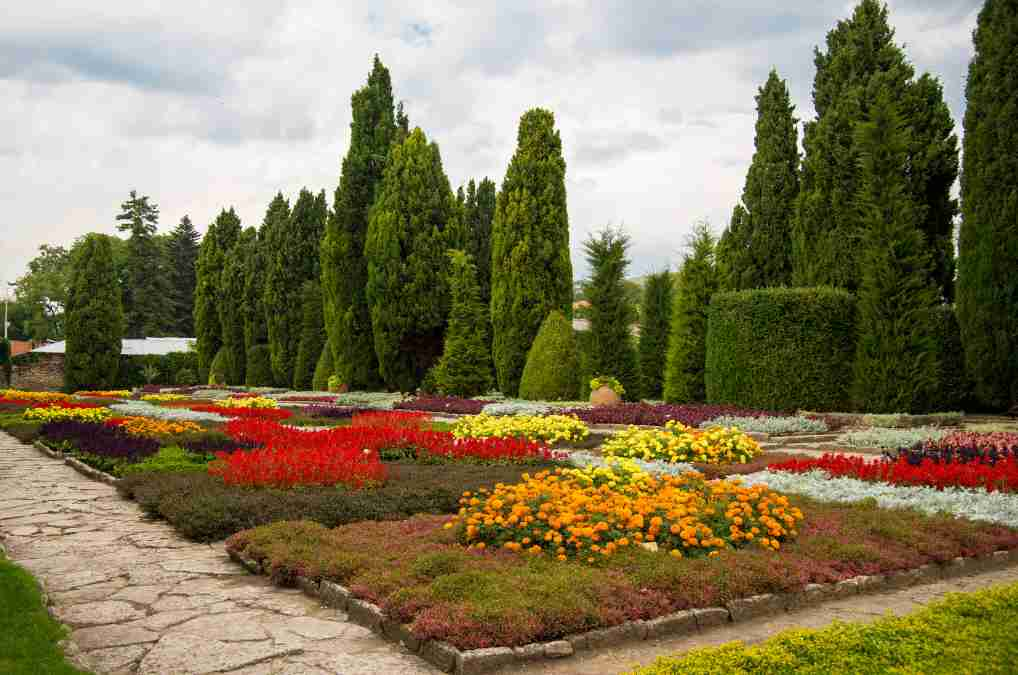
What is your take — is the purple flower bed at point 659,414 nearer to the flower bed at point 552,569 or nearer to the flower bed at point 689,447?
the flower bed at point 689,447

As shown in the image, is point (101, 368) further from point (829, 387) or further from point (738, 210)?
point (829, 387)

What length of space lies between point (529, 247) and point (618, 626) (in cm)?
1870

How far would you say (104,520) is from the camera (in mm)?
6848

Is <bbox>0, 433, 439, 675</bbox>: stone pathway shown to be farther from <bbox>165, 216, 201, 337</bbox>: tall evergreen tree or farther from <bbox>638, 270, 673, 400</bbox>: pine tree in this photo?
<bbox>165, 216, 201, 337</bbox>: tall evergreen tree

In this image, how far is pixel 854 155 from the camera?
19.0m

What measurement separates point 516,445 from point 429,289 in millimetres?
14882

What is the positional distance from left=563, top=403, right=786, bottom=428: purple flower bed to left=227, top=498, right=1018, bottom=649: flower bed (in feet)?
23.6

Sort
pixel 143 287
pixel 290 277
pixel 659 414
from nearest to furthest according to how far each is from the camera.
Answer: pixel 659 414
pixel 290 277
pixel 143 287

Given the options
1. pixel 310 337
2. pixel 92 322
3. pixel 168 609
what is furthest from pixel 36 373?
pixel 168 609

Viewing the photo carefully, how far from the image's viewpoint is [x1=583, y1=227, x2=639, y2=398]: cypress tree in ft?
62.7

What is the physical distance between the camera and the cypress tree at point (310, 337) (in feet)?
109

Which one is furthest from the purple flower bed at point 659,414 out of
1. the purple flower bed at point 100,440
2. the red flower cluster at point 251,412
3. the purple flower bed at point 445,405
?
the purple flower bed at point 100,440

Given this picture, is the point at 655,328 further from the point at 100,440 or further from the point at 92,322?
the point at 92,322

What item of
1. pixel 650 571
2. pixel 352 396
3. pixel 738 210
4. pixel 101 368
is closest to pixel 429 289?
pixel 352 396
